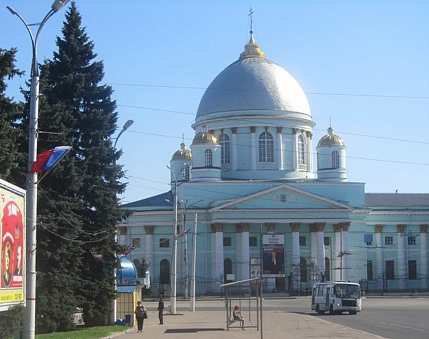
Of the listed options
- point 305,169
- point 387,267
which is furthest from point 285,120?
point 387,267

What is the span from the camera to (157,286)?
89625 mm

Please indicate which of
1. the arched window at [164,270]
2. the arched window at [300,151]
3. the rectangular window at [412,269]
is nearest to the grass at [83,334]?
the arched window at [164,270]

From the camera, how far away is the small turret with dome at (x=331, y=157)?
9238 centimetres

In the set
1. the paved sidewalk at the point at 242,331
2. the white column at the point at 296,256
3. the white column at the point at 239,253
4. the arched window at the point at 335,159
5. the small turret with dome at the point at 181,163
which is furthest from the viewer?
the small turret with dome at the point at 181,163

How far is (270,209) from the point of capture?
87688mm

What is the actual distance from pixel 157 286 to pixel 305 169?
2086cm

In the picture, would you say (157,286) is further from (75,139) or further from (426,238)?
(75,139)

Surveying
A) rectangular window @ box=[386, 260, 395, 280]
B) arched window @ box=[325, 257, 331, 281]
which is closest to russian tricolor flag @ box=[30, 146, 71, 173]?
arched window @ box=[325, 257, 331, 281]

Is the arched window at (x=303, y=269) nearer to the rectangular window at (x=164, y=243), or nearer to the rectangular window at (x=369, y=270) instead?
the rectangular window at (x=369, y=270)

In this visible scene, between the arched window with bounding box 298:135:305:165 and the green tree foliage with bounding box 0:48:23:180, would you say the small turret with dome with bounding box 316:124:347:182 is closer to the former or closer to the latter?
the arched window with bounding box 298:135:305:165

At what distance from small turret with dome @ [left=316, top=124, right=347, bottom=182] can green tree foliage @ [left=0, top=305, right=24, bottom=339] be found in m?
72.6

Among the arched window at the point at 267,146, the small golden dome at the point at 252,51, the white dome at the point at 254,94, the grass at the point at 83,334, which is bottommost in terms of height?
the grass at the point at 83,334

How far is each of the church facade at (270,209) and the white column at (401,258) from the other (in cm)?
11

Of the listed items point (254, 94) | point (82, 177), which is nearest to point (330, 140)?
point (254, 94)
